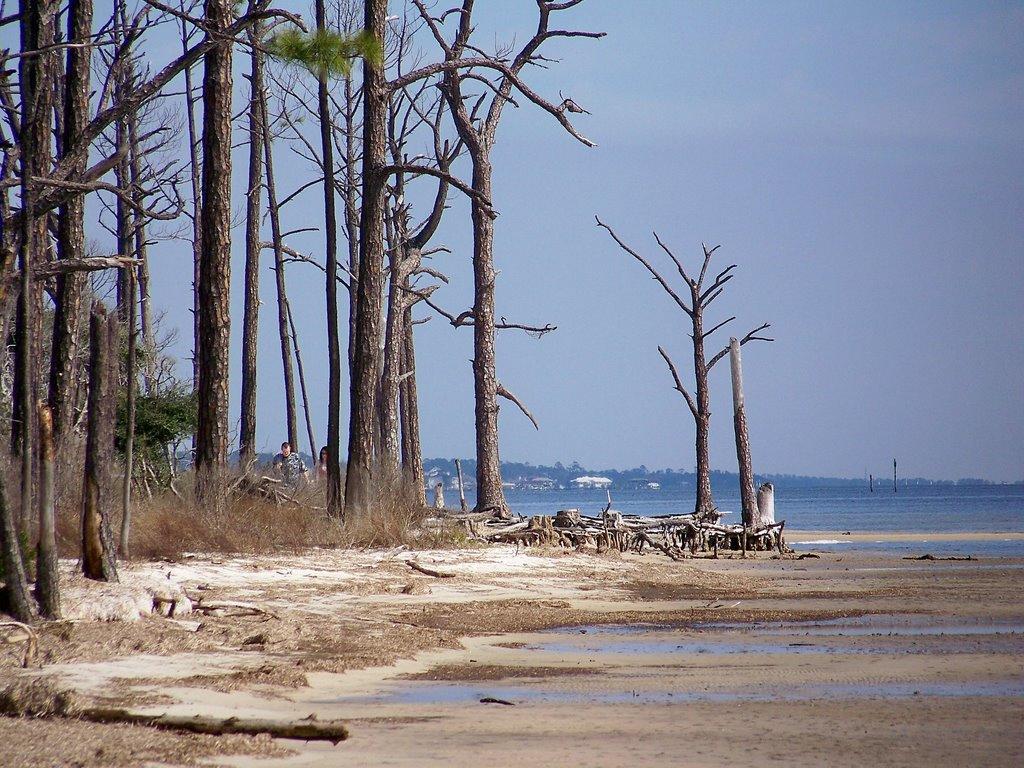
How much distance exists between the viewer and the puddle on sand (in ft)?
22.6

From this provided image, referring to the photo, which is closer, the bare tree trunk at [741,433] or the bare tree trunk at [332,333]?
the bare tree trunk at [332,333]

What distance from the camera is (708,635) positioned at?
1027 centimetres

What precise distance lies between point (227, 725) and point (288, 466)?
48.7 ft

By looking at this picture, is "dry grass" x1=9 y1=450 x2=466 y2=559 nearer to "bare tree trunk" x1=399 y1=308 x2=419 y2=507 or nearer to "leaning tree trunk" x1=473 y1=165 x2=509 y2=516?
"leaning tree trunk" x1=473 y1=165 x2=509 y2=516

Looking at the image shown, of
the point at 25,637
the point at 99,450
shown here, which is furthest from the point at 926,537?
the point at 25,637

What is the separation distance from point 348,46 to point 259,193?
912 inches

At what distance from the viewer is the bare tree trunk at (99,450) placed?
9086 mm

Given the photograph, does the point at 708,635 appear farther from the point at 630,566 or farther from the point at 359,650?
the point at 630,566

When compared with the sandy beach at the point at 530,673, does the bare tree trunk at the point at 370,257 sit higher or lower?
higher

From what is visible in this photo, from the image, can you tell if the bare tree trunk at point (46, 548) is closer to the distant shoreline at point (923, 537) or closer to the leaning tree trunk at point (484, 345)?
the leaning tree trunk at point (484, 345)

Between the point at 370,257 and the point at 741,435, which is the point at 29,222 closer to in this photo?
the point at 370,257

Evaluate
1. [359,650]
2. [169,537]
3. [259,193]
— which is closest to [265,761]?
[359,650]

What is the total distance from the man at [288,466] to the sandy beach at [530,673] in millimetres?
5042

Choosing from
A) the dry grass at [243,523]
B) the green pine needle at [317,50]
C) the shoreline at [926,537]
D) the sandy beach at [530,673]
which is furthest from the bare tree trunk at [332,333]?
the shoreline at [926,537]
